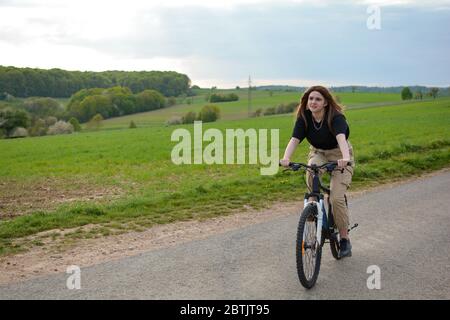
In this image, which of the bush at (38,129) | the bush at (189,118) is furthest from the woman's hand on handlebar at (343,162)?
the bush at (189,118)

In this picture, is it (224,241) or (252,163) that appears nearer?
(224,241)

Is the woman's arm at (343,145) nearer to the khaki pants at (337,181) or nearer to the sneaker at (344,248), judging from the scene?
the khaki pants at (337,181)

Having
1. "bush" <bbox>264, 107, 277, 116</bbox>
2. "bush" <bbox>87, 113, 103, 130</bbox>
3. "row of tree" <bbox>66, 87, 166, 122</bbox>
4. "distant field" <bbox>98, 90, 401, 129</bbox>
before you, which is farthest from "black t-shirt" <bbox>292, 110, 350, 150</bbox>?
"bush" <bbox>264, 107, 277, 116</bbox>

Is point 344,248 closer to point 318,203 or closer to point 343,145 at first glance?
point 318,203

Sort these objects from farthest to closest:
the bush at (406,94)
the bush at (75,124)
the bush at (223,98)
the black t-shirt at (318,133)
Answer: the bush at (406,94)
the bush at (223,98)
the bush at (75,124)
the black t-shirt at (318,133)

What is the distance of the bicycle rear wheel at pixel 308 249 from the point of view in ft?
17.3

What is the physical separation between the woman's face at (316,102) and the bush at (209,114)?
227 feet

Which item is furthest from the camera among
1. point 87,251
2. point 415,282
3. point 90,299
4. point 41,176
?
point 41,176

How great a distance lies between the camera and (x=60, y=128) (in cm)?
6103

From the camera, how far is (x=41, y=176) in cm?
1911

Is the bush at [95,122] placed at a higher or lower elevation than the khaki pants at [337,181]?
lower
